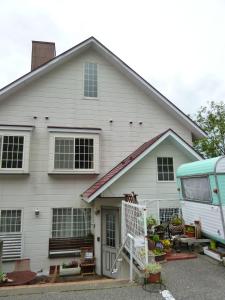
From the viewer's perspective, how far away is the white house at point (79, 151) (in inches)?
384

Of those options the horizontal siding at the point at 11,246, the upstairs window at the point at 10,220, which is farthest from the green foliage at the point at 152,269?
the upstairs window at the point at 10,220

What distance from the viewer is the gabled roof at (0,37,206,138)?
10.5 meters

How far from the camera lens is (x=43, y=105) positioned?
35.7 ft

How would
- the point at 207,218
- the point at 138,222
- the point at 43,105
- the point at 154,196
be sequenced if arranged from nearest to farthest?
1. the point at 138,222
2. the point at 207,218
3. the point at 154,196
4. the point at 43,105

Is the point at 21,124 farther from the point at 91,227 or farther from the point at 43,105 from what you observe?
the point at 91,227

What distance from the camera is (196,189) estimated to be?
301 inches

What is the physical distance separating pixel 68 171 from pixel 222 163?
6.18m

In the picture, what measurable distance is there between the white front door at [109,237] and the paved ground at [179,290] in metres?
3.88

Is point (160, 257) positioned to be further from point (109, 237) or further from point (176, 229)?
point (109, 237)

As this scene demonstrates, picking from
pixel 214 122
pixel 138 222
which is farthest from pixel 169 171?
pixel 214 122

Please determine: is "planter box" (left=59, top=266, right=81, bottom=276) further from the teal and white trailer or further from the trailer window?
the trailer window

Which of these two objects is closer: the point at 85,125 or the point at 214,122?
the point at 85,125

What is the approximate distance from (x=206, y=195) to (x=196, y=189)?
0.61 m

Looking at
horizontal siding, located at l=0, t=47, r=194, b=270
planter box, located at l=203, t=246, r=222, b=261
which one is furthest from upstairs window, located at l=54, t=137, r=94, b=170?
planter box, located at l=203, t=246, r=222, b=261
